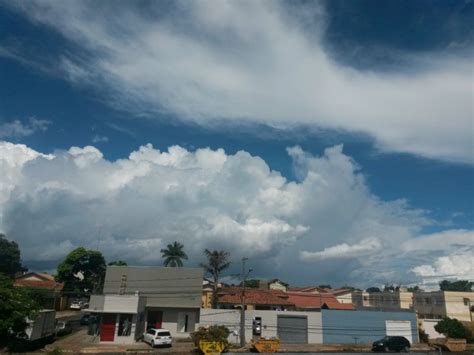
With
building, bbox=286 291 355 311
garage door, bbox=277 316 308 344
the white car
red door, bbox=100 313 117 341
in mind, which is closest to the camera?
the white car

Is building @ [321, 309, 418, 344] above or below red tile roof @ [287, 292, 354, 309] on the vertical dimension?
below

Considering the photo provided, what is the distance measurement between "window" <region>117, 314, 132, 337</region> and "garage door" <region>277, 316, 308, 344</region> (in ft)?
58.1

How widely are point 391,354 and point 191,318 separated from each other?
75.5ft

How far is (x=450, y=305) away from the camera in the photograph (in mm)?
72000

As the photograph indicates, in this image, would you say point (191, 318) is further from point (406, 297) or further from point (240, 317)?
point (406, 297)

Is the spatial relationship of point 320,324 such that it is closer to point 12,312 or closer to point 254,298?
point 254,298

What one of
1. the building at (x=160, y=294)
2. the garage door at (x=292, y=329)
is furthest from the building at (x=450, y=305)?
the building at (x=160, y=294)

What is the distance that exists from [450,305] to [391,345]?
31708 mm

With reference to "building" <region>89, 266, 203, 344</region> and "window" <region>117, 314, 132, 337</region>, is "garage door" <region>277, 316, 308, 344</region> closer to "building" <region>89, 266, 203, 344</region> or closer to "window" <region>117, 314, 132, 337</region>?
"building" <region>89, 266, 203, 344</region>

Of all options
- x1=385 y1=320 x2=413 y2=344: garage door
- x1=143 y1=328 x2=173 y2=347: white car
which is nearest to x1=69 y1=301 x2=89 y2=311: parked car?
x1=143 y1=328 x2=173 y2=347: white car

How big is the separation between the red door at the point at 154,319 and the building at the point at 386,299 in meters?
46.8

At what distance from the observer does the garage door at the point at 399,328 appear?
2111 inches

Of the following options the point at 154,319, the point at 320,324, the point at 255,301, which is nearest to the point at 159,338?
the point at 154,319

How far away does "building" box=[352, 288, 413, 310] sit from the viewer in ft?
281
